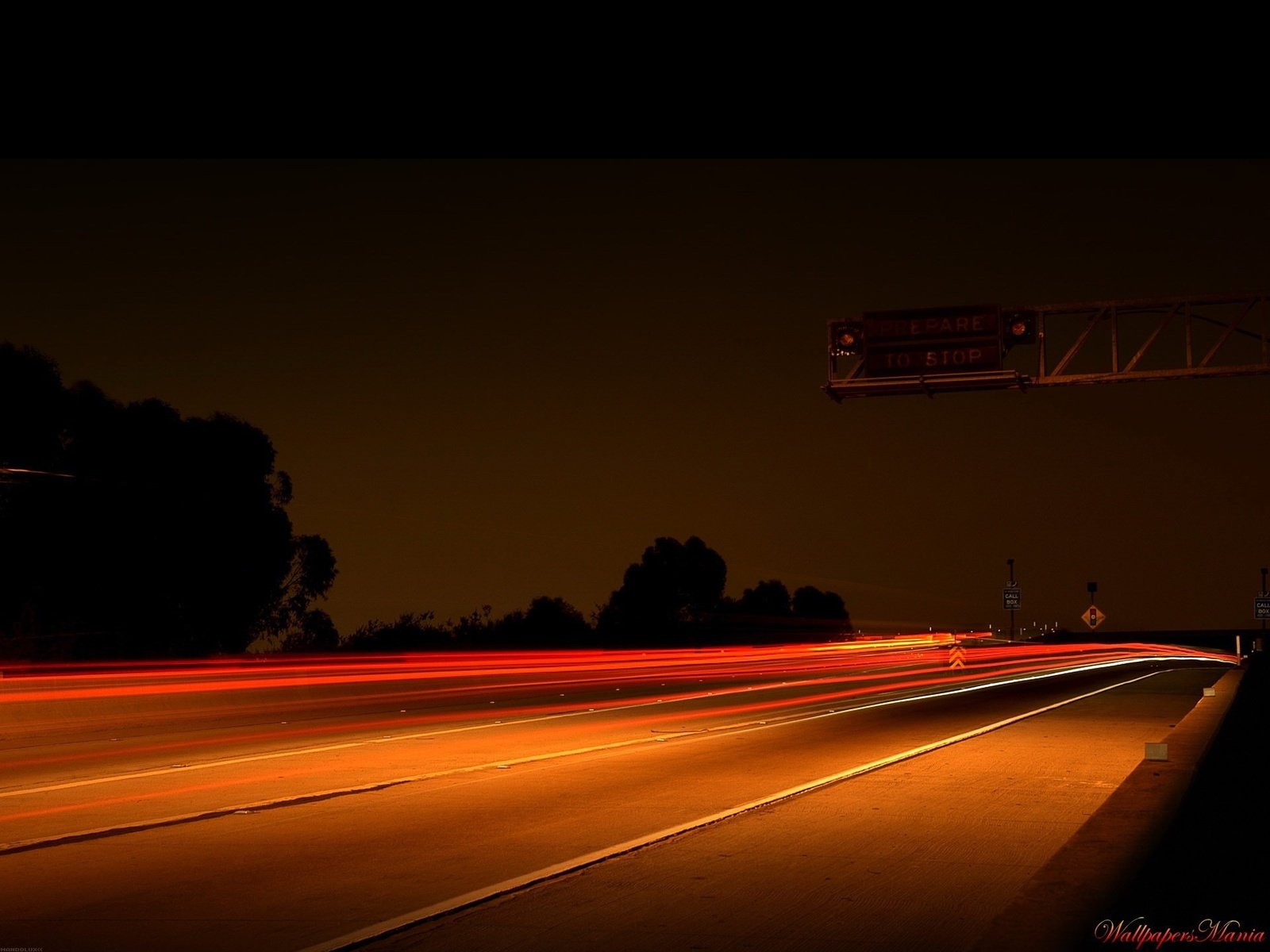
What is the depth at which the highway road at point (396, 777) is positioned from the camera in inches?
340

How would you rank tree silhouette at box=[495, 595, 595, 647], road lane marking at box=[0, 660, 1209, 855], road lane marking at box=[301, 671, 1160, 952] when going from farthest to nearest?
tree silhouette at box=[495, 595, 595, 647] < road lane marking at box=[0, 660, 1209, 855] < road lane marking at box=[301, 671, 1160, 952]

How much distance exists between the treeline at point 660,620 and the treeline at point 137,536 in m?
3.21

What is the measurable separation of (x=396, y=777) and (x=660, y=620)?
87.5 meters

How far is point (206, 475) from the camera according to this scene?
48.1m

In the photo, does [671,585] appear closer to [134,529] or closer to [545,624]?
[545,624]

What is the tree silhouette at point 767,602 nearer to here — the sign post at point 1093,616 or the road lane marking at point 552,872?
the sign post at point 1093,616

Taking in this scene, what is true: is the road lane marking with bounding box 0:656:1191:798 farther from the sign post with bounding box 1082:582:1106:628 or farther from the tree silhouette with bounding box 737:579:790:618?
the tree silhouette with bounding box 737:579:790:618

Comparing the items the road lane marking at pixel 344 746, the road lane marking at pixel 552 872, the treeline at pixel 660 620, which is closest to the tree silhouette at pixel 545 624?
the treeline at pixel 660 620

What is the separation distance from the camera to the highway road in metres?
8.65

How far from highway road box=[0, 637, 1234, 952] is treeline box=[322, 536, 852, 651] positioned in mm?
25055

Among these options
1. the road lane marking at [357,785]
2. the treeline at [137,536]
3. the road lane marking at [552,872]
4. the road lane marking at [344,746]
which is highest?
the treeline at [137,536]

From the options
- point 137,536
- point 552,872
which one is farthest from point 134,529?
point 552,872

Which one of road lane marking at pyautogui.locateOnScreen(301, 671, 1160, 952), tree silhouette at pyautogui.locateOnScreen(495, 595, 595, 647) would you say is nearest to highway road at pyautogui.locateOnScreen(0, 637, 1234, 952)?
road lane marking at pyautogui.locateOnScreen(301, 671, 1160, 952)

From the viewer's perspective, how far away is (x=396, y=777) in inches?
583
